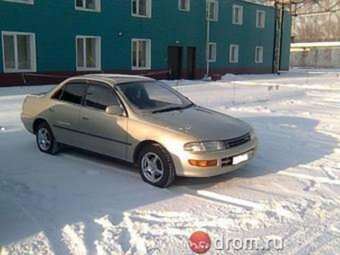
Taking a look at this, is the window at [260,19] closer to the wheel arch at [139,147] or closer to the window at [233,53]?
the window at [233,53]

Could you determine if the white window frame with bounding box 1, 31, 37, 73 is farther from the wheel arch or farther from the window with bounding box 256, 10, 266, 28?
the window with bounding box 256, 10, 266, 28

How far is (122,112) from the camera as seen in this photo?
21.5 ft

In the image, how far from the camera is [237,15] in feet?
114

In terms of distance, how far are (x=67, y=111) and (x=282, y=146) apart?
4.14 metres

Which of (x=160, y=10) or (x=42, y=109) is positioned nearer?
(x=42, y=109)

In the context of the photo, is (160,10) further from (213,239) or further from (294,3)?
(213,239)

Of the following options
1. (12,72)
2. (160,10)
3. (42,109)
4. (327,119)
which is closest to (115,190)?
(42,109)

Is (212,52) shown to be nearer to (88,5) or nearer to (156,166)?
(88,5)

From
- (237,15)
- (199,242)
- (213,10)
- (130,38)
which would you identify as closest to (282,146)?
(199,242)

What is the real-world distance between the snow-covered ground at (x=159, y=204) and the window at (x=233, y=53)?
26.3 m

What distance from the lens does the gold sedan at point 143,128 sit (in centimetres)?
591

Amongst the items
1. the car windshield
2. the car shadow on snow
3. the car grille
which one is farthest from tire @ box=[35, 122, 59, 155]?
the car grille

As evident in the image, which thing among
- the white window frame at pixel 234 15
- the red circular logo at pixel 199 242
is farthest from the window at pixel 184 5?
the red circular logo at pixel 199 242

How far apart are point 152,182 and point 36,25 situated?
16.9 metres
